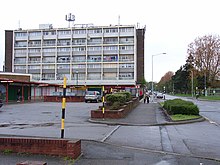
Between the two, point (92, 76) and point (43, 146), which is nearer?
point (43, 146)

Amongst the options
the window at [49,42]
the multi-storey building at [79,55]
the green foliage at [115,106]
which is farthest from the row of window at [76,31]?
the green foliage at [115,106]

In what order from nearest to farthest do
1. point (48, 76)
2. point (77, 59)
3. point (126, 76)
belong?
1. point (126, 76)
2. point (77, 59)
3. point (48, 76)

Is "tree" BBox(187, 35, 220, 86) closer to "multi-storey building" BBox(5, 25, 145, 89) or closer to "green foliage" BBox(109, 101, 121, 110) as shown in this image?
"multi-storey building" BBox(5, 25, 145, 89)

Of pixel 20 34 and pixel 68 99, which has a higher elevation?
pixel 20 34

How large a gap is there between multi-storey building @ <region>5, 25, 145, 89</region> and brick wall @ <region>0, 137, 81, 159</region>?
83.9 m

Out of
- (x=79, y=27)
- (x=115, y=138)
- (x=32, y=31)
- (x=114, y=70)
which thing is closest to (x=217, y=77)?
(x=114, y=70)

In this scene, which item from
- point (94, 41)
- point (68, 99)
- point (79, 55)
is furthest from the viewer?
point (94, 41)

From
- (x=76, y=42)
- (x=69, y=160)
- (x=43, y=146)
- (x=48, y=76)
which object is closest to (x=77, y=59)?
(x=76, y=42)

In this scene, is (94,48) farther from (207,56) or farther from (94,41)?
(207,56)

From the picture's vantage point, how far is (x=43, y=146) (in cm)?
751

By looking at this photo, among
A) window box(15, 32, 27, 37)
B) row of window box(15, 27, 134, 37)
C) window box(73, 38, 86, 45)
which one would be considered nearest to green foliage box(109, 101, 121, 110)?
row of window box(15, 27, 134, 37)

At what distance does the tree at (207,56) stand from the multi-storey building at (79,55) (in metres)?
24.4

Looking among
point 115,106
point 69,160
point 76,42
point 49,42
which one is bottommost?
point 69,160

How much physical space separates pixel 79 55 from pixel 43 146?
91.3 m
